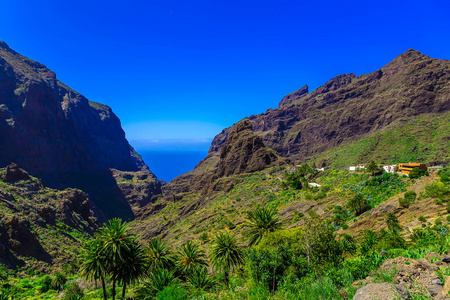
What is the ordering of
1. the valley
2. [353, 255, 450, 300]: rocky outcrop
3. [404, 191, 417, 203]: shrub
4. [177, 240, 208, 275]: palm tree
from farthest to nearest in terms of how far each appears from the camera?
[404, 191, 417, 203]: shrub → [177, 240, 208, 275]: palm tree → the valley → [353, 255, 450, 300]: rocky outcrop

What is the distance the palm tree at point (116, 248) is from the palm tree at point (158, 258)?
3.35 metres

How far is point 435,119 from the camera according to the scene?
135875 millimetres

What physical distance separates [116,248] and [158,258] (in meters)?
7.49

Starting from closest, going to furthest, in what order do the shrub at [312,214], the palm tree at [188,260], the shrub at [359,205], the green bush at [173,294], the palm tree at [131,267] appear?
the green bush at [173,294] < the palm tree at [131,267] < the palm tree at [188,260] < the shrub at [359,205] < the shrub at [312,214]

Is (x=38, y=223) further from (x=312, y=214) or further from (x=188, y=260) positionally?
(x=312, y=214)

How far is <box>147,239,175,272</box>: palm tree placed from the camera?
36250 millimetres

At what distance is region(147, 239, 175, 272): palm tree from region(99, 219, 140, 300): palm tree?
3.35 metres

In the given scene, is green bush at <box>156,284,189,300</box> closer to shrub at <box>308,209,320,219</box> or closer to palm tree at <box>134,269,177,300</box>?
palm tree at <box>134,269,177,300</box>

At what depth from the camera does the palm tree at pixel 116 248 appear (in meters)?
32.4

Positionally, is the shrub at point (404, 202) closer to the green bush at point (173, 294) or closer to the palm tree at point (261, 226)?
the palm tree at point (261, 226)

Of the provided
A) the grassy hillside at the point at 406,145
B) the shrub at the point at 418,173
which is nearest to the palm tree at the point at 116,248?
the shrub at the point at 418,173

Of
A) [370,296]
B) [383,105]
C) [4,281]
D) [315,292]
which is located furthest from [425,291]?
[383,105]

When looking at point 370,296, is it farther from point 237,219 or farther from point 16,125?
point 16,125

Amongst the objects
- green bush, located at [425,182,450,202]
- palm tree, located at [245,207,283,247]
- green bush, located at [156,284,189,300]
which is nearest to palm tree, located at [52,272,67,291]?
green bush, located at [156,284,189,300]
